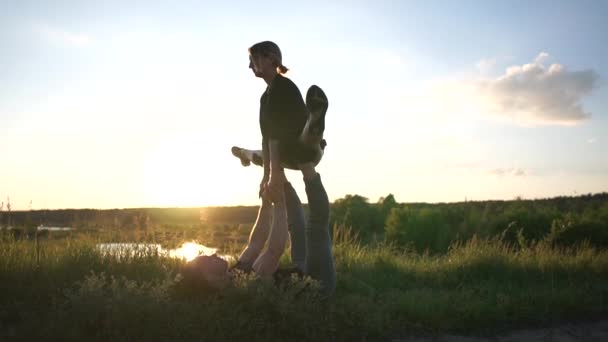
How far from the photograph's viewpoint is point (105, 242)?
31.0ft

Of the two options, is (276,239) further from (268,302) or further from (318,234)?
(268,302)

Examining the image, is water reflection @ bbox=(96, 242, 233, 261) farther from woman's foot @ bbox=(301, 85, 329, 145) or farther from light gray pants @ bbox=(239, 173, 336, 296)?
woman's foot @ bbox=(301, 85, 329, 145)

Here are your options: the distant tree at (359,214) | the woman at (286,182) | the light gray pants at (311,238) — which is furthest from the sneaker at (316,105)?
the distant tree at (359,214)

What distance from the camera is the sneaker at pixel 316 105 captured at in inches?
179

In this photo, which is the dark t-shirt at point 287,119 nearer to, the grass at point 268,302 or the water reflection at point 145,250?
the grass at point 268,302

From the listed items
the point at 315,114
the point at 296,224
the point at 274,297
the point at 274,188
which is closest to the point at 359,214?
the point at 296,224

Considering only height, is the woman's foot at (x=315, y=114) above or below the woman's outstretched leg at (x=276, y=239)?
above

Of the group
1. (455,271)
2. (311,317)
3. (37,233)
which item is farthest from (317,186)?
(37,233)

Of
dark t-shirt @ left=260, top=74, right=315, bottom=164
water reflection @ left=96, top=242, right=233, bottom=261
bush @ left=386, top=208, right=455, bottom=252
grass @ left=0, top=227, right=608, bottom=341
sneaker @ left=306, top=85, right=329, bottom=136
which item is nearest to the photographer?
sneaker @ left=306, top=85, right=329, bottom=136

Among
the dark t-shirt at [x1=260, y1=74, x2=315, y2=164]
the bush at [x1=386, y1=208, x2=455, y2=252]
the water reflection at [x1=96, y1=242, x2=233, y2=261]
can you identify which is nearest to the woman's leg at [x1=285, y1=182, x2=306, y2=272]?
→ the dark t-shirt at [x1=260, y1=74, x2=315, y2=164]

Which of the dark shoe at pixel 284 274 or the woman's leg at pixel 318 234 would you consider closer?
the woman's leg at pixel 318 234

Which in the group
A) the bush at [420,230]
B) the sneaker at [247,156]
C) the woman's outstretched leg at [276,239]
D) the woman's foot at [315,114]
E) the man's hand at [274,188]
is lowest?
the bush at [420,230]

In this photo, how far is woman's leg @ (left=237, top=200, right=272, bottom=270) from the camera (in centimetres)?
598

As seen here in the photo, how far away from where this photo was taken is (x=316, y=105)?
15.0 feet
